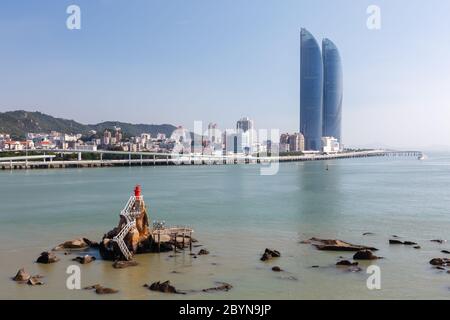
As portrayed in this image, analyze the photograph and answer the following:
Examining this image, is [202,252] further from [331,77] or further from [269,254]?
[331,77]

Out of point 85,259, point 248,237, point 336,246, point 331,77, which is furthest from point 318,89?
point 85,259

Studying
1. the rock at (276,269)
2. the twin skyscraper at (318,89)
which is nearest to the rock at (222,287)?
the rock at (276,269)

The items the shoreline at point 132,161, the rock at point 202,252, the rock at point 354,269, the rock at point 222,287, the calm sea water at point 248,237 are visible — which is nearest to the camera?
the rock at point 222,287

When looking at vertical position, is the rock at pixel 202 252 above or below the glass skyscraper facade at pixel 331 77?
below

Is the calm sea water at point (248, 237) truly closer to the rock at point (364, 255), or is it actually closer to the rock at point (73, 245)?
the rock at point (364, 255)
